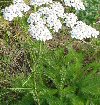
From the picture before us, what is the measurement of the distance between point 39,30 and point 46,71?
0.75 meters

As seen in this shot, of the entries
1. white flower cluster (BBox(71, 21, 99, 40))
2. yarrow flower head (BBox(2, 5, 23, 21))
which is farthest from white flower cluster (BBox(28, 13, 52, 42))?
white flower cluster (BBox(71, 21, 99, 40))

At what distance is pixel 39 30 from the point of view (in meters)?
2.93

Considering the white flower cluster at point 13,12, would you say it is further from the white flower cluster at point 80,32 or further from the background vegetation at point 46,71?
the white flower cluster at point 80,32

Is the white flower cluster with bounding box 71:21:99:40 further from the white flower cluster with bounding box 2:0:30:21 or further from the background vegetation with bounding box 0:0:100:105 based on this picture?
the white flower cluster with bounding box 2:0:30:21

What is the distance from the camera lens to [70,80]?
142 inches

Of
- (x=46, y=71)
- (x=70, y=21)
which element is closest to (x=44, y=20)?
(x=70, y=21)

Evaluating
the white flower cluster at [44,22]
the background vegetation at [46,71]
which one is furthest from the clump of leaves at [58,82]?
the white flower cluster at [44,22]

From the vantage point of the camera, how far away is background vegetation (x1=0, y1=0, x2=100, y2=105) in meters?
3.41

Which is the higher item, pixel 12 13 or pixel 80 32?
pixel 12 13

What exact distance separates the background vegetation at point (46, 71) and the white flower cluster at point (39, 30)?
23 centimetres

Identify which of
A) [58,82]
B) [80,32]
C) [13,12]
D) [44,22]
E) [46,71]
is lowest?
[58,82]

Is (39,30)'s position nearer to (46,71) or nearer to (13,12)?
(13,12)

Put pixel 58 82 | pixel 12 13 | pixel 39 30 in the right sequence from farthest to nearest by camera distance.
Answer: pixel 58 82, pixel 12 13, pixel 39 30

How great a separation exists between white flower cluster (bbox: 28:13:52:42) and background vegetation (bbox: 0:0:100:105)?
229mm
